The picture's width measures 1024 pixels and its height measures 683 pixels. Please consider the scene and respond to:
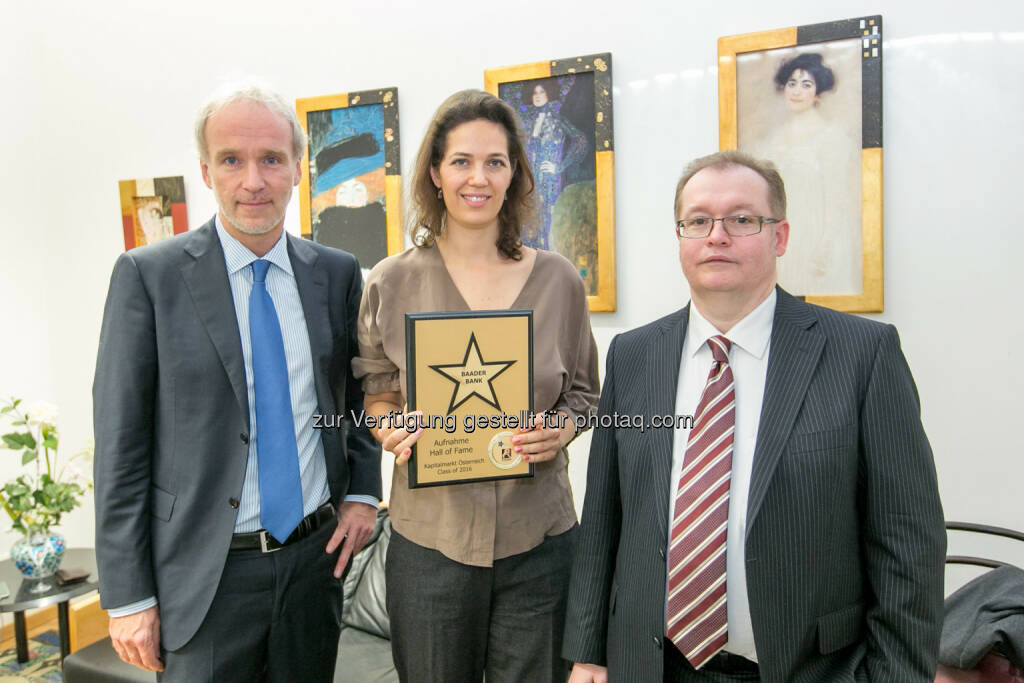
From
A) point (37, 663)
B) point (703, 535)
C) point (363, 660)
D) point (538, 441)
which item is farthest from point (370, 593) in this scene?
point (703, 535)

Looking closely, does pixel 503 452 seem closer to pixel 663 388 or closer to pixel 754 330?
pixel 663 388

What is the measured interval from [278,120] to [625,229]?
5.27 ft

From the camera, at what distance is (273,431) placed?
1.70 meters

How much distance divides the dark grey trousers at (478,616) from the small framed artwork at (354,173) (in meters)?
2.03

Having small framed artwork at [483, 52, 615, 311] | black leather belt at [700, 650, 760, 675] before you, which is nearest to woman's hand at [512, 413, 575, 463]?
black leather belt at [700, 650, 760, 675]

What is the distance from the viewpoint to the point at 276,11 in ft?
11.9

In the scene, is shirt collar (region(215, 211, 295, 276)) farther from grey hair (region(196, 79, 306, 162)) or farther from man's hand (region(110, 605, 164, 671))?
man's hand (region(110, 605, 164, 671))

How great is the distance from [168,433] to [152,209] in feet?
9.57

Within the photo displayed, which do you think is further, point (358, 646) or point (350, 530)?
point (358, 646)

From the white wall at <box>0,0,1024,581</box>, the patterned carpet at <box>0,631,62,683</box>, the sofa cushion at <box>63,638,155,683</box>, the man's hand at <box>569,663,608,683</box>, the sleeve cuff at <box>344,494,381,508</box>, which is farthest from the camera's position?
the patterned carpet at <box>0,631,62,683</box>

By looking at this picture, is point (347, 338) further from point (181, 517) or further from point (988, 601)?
point (988, 601)

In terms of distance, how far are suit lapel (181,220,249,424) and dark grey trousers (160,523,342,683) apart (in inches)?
13.9

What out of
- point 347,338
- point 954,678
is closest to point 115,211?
point 347,338

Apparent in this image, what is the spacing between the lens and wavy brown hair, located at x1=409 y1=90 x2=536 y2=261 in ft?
5.84
